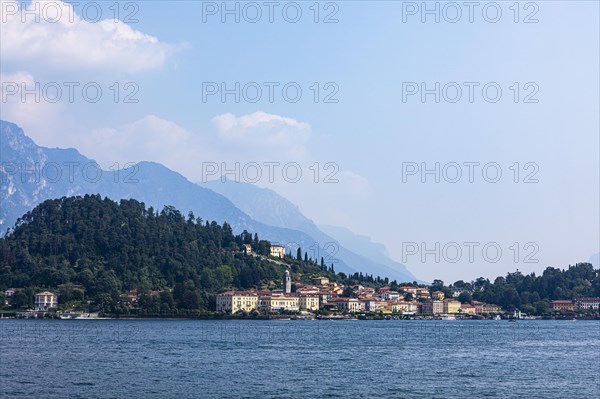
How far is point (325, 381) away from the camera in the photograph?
5391cm

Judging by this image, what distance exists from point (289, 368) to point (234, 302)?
10531 centimetres

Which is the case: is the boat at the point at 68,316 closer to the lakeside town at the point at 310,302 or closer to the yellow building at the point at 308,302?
the lakeside town at the point at 310,302

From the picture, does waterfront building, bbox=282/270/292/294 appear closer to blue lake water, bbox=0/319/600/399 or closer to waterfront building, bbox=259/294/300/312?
waterfront building, bbox=259/294/300/312

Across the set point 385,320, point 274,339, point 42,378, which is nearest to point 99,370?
point 42,378

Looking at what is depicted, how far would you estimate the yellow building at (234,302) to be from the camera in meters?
166

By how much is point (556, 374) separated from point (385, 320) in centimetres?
12476

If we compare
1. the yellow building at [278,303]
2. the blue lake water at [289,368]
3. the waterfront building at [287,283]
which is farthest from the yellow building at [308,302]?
the blue lake water at [289,368]

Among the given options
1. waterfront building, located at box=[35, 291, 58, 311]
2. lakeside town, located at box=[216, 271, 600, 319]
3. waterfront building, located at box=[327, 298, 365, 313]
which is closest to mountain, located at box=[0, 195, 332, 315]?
waterfront building, located at box=[35, 291, 58, 311]

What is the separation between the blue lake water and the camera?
49125 millimetres

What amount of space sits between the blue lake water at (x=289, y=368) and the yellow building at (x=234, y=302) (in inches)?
2688

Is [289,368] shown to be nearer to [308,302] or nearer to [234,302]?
[234,302]

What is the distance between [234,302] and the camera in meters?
166

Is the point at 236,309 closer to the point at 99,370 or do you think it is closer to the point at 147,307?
the point at 147,307

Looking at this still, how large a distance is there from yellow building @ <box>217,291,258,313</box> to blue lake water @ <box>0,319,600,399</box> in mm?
68274
